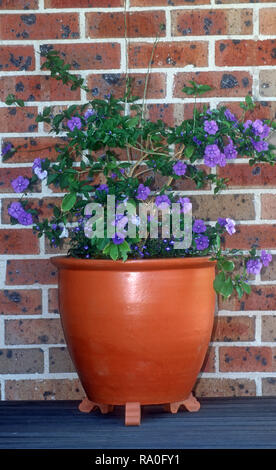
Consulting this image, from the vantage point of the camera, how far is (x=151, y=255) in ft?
5.14

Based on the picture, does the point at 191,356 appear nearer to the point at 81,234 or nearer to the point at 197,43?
the point at 81,234

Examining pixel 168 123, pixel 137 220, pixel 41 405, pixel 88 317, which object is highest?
pixel 168 123

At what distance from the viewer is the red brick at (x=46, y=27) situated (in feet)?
5.94

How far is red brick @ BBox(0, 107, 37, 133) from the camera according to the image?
182cm

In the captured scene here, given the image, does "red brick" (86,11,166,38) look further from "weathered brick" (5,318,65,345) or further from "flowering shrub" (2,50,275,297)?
"weathered brick" (5,318,65,345)

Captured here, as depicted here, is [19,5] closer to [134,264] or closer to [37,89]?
[37,89]

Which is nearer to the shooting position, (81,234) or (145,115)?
(81,234)

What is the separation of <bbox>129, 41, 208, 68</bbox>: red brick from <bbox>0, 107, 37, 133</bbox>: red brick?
329 mm

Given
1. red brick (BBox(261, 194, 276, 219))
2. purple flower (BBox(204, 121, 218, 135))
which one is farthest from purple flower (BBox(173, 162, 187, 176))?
red brick (BBox(261, 194, 276, 219))

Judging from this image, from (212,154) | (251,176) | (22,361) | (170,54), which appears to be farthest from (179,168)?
(22,361)

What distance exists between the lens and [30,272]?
5.95ft

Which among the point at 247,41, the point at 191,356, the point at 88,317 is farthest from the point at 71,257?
the point at 247,41
